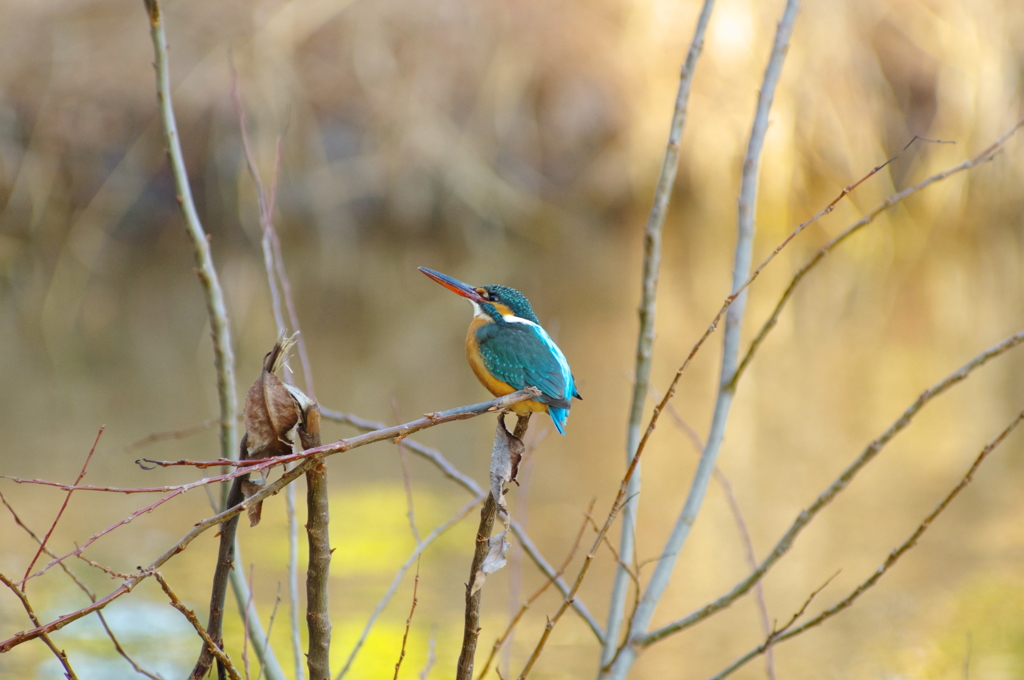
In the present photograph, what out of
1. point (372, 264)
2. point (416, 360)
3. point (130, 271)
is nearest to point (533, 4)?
point (372, 264)

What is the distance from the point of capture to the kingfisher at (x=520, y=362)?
3.56 feet

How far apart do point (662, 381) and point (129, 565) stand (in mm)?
2632

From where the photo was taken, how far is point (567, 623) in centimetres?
265

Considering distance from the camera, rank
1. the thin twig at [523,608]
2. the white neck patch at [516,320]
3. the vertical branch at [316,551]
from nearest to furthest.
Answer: the vertical branch at [316,551]
the thin twig at [523,608]
the white neck patch at [516,320]

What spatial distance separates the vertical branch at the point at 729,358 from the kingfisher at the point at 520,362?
28 cm

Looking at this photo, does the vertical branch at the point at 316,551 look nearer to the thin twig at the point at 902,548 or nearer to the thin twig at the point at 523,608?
the thin twig at the point at 523,608

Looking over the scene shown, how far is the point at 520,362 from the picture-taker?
43.6 inches

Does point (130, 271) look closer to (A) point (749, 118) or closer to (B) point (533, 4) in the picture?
(B) point (533, 4)

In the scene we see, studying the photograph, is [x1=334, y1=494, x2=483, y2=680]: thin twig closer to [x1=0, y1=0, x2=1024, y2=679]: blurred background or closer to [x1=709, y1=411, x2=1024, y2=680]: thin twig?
[x1=0, y1=0, x2=1024, y2=679]: blurred background

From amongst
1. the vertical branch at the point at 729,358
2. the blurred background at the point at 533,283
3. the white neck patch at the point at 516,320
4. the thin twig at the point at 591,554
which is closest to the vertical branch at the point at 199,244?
the blurred background at the point at 533,283

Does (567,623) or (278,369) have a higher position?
(567,623)

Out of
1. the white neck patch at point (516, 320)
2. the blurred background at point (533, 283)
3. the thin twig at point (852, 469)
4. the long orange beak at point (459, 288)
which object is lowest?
the thin twig at point (852, 469)

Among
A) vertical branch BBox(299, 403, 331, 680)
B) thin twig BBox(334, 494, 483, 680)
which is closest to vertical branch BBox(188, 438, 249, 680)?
vertical branch BBox(299, 403, 331, 680)

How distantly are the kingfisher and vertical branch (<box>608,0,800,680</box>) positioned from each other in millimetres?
281
